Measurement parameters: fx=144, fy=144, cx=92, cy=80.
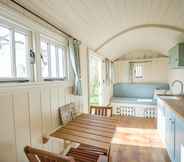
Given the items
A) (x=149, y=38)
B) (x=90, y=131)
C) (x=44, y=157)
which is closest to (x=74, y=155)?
(x=90, y=131)

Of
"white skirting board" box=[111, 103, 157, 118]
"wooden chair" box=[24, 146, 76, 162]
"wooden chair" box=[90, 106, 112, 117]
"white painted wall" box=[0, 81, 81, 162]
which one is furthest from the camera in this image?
"white skirting board" box=[111, 103, 157, 118]

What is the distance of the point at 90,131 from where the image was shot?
1.88 metres

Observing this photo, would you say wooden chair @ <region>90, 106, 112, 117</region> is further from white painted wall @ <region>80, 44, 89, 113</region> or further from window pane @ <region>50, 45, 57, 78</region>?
window pane @ <region>50, 45, 57, 78</region>

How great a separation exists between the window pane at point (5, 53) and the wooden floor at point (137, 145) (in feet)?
6.47

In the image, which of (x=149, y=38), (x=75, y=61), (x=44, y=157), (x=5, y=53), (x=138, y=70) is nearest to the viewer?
(x=44, y=157)

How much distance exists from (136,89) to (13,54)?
16.5 ft

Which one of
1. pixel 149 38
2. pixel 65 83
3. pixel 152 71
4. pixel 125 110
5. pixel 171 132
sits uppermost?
pixel 149 38

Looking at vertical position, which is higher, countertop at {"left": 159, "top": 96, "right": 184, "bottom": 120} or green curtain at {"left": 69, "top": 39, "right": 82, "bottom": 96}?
green curtain at {"left": 69, "top": 39, "right": 82, "bottom": 96}

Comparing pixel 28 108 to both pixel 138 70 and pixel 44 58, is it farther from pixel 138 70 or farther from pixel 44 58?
pixel 138 70

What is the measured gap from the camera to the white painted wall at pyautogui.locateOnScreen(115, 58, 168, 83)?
5556 mm

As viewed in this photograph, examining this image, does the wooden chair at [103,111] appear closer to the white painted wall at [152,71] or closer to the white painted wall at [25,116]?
the white painted wall at [25,116]

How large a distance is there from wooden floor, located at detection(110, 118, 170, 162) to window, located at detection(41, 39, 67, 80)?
64.0 inches

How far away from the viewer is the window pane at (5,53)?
4.56 ft

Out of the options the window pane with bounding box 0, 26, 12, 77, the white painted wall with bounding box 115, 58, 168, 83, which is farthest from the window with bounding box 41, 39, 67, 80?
the white painted wall with bounding box 115, 58, 168, 83
